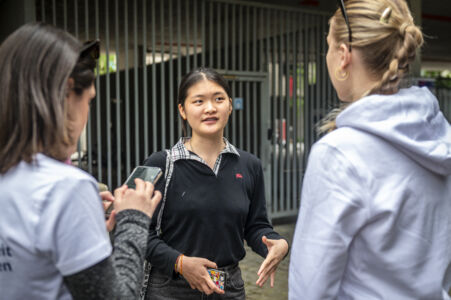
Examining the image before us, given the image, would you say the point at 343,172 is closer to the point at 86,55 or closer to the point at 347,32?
the point at 347,32

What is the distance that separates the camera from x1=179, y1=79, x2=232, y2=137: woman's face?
2416 mm

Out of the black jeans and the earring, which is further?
the black jeans

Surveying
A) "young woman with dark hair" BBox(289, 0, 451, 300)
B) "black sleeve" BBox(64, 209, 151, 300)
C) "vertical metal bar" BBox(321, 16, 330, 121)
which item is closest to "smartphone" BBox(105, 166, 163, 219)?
"black sleeve" BBox(64, 209, 151, 300)

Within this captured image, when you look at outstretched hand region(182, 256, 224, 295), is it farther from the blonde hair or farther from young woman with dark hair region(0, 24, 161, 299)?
the blonde hair

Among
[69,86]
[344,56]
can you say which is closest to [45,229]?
[69,86]

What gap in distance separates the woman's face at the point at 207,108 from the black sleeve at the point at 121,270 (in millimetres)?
1035

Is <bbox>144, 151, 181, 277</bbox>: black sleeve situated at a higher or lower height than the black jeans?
higher

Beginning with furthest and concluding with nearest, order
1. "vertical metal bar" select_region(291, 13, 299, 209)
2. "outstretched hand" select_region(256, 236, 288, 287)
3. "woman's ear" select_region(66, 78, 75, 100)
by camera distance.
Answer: "vertical metal bar" select_region(291, 13, 299, 209) → "outstretched hand" select_region(256, 236, 288, 287) → "woman's ear" select_region(66, 78, 75, 100)

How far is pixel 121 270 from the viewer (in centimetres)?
132

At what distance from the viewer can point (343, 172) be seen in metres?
1.32

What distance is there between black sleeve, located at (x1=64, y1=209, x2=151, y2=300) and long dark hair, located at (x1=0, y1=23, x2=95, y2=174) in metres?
0.27

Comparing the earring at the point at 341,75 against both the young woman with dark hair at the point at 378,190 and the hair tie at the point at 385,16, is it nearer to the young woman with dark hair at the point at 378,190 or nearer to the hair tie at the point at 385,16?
the young woman with dark hair at the point at 378,190

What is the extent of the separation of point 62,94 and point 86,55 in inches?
7.0

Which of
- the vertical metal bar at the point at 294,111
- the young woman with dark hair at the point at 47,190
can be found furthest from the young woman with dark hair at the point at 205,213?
the vertical metal bar at the point at 294,111
